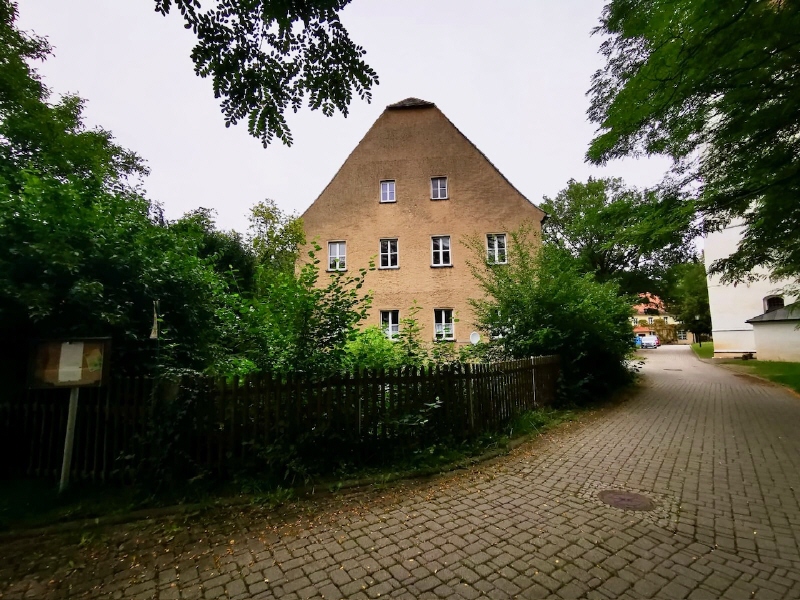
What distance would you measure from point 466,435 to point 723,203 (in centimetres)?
749

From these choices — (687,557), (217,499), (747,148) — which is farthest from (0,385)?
(747,148)

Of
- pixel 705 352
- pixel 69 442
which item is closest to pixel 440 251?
pixel 69 442

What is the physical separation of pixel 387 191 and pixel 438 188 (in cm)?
285

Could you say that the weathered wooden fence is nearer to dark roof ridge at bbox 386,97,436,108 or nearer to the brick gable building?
the brick gable building

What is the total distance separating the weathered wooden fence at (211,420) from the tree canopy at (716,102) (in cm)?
633

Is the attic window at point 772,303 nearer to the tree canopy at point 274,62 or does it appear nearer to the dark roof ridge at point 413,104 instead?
the dark roof ridge at point 413,104

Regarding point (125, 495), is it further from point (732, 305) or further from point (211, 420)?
point (732, 305)

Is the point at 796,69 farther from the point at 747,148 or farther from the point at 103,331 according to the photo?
the point at 103,331

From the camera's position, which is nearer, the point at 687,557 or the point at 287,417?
the point at 687,557

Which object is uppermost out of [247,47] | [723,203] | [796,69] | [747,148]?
[796,69]

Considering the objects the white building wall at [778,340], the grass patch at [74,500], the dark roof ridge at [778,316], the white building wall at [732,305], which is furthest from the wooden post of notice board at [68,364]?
the white building wall at [732,305]

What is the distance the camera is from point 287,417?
4.59m

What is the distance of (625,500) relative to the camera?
4.02m

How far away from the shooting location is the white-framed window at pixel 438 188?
1986 centimetres
